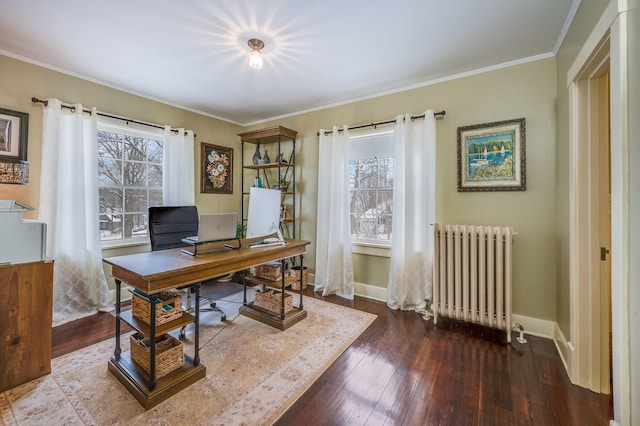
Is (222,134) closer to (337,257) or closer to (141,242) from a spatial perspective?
(141,242)

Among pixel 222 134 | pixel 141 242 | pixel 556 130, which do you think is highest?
pixel 222 134

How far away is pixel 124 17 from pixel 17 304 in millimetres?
2025

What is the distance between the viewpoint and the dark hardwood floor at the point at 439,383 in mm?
1479

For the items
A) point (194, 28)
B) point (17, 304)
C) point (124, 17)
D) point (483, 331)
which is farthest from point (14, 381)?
point (483, 331)

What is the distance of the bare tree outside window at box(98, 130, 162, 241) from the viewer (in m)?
3.04

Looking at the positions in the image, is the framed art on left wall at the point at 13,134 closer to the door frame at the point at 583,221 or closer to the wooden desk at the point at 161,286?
the wooden desk at the point at 161,286

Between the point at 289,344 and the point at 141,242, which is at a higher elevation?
the point at 141,242

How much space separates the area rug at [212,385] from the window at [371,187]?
1277mm

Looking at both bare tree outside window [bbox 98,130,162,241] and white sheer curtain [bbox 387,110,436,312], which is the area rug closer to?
white sheer curtain [bbox 387,110,436,312]

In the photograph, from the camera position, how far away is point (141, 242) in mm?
3281

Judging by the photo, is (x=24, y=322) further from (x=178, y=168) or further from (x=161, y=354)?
(x=178, y=168)

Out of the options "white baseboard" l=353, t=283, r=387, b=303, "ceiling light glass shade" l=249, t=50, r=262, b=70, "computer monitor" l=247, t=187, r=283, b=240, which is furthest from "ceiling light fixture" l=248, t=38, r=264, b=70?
"white baseboard" l=353, t=283, r=387, b=303

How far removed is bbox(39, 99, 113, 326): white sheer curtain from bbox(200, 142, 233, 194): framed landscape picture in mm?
1272

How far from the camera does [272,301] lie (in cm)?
263
